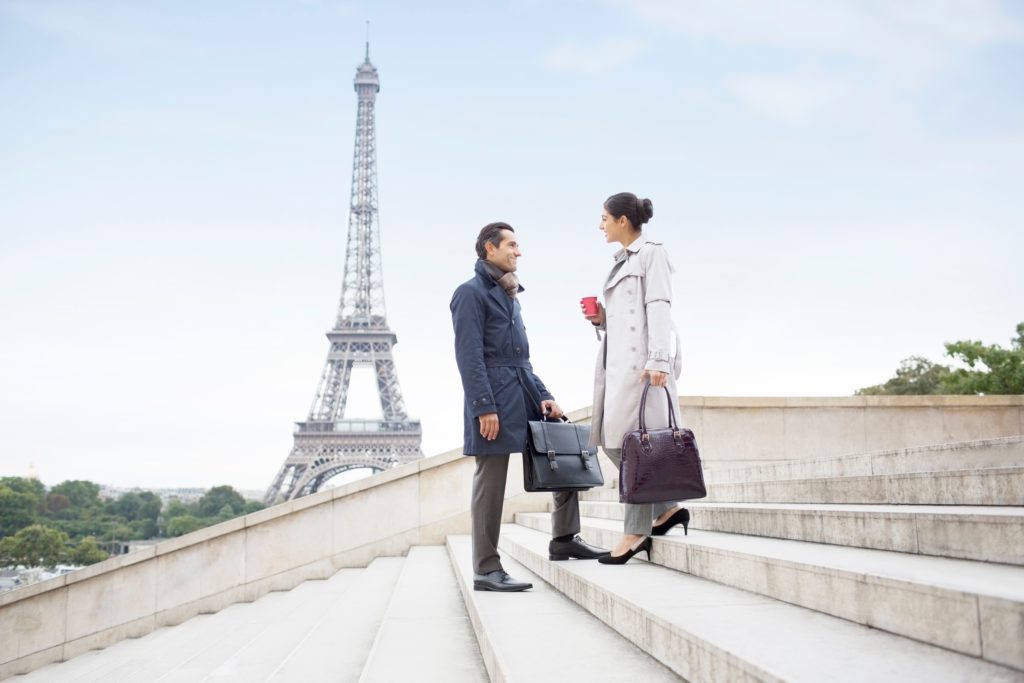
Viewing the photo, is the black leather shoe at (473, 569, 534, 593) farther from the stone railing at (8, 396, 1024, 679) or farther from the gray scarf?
the stone railing at (8, 396, 1024, 679)

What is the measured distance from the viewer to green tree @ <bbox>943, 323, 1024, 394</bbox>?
98.9ft

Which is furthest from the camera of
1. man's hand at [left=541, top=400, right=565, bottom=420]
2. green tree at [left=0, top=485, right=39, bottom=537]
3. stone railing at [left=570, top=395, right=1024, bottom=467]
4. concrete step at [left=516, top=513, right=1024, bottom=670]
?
green tree at [left=0, top=485, right=39, bottom=537]

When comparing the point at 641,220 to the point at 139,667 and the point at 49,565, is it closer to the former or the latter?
the point at 139,667

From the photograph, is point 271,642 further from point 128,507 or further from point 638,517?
point 128,507

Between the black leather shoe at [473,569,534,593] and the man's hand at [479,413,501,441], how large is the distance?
79cm

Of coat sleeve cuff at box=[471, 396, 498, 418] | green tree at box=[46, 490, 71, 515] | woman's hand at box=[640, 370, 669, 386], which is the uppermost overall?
woman's hand at box=[640, 370, 669, 386]

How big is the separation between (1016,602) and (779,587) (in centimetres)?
121

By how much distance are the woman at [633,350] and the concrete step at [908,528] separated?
0.48 meters

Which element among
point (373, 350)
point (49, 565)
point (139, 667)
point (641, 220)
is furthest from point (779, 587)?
point (49, 565)

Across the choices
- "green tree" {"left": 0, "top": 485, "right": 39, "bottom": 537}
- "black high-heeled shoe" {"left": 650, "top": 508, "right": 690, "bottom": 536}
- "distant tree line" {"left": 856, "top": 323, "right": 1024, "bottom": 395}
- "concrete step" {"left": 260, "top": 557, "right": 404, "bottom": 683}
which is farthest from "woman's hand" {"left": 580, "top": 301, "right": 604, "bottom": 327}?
"green tree" {"left": 0, "top": 485, "right": 39, "bottom": 537}

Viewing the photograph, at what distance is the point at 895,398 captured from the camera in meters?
9.98

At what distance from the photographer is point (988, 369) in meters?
32.1

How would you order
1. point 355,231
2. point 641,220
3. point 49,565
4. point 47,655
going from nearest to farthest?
point 641,220 < point 47,655 < point 355,231 < point 49,565

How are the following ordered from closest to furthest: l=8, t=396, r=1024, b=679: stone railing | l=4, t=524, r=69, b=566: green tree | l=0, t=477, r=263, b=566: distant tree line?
l=8, t=396, r=1024, b=679: stone railing, l=4, t=524, r=69, b=566: green tree, l=0, t=477, r=263, b=566: distant tree line
